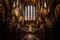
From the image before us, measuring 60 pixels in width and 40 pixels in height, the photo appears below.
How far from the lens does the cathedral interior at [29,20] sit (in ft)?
30.3

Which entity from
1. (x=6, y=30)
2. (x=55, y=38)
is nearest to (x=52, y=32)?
A: (x=55, y=38)

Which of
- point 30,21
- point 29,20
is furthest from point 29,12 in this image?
point 30,21

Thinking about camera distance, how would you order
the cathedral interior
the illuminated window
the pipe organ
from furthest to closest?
the illuminated window → the pipe organ → the cathedral interior

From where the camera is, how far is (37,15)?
1067 cm

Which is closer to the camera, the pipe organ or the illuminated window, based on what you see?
the pipe organ

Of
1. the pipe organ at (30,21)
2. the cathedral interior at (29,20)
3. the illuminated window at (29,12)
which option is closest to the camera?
the cathedral interior at (29,20)

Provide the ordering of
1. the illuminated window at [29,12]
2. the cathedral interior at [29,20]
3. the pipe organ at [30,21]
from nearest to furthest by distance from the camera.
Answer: the cathedral interior at [29,20]
the pipe organ at [30,21]
the illuminated window at [29,12]

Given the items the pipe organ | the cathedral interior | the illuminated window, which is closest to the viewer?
the cathedral interior

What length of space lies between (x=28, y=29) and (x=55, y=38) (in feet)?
6.76

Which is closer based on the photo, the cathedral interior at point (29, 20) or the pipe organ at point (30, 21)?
the cathedral interior at point (29, 20)

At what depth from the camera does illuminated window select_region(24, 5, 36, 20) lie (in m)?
11.0

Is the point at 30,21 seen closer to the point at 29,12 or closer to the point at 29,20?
the point at 29,20

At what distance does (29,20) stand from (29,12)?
3.81 feet

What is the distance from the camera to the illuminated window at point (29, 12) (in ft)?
36.0
